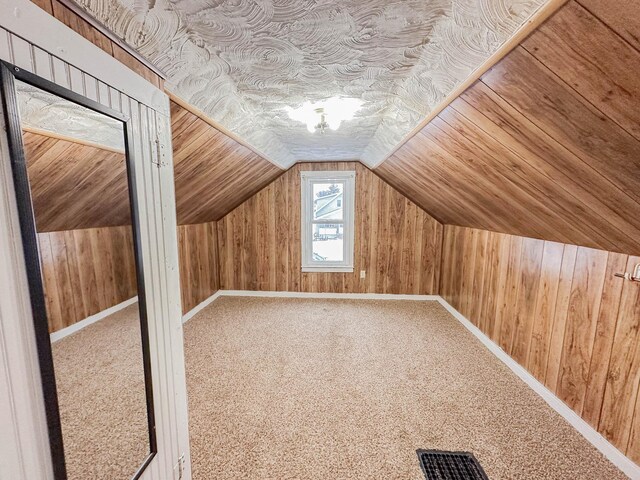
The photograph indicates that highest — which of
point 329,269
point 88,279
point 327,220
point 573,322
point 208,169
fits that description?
point 208,169

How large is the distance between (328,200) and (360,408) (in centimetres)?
281

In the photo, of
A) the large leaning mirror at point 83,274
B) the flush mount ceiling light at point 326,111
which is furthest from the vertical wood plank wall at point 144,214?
the flush mount ceiling light at point 326,111

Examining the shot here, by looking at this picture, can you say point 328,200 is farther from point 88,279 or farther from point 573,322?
point 88,279

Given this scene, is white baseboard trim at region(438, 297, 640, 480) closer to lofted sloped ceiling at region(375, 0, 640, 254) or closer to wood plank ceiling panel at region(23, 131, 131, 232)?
lofted sloped ceiling at region(375, 0, 640, 254)

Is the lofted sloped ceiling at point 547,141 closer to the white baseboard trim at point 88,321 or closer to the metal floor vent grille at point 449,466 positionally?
the white baseboard trim at point 88,321

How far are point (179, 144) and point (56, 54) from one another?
42.3 inches

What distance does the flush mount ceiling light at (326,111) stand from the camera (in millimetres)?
1686

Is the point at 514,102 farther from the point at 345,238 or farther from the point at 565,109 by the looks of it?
the point at 345,238

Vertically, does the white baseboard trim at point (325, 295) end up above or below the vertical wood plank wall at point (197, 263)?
below

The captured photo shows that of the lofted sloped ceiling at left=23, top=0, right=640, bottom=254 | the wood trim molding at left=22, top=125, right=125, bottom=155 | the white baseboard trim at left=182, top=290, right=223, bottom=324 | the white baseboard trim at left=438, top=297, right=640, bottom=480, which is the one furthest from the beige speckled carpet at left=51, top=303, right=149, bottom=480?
the white baseboard trim at left=182, top=290, right=223, bottom=324

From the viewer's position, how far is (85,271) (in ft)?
3.30

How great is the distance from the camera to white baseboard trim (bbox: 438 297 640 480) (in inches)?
56.9

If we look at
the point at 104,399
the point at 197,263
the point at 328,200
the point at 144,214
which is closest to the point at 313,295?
the point at 328,200

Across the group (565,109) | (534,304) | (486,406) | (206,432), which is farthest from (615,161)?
→ (206,432)
